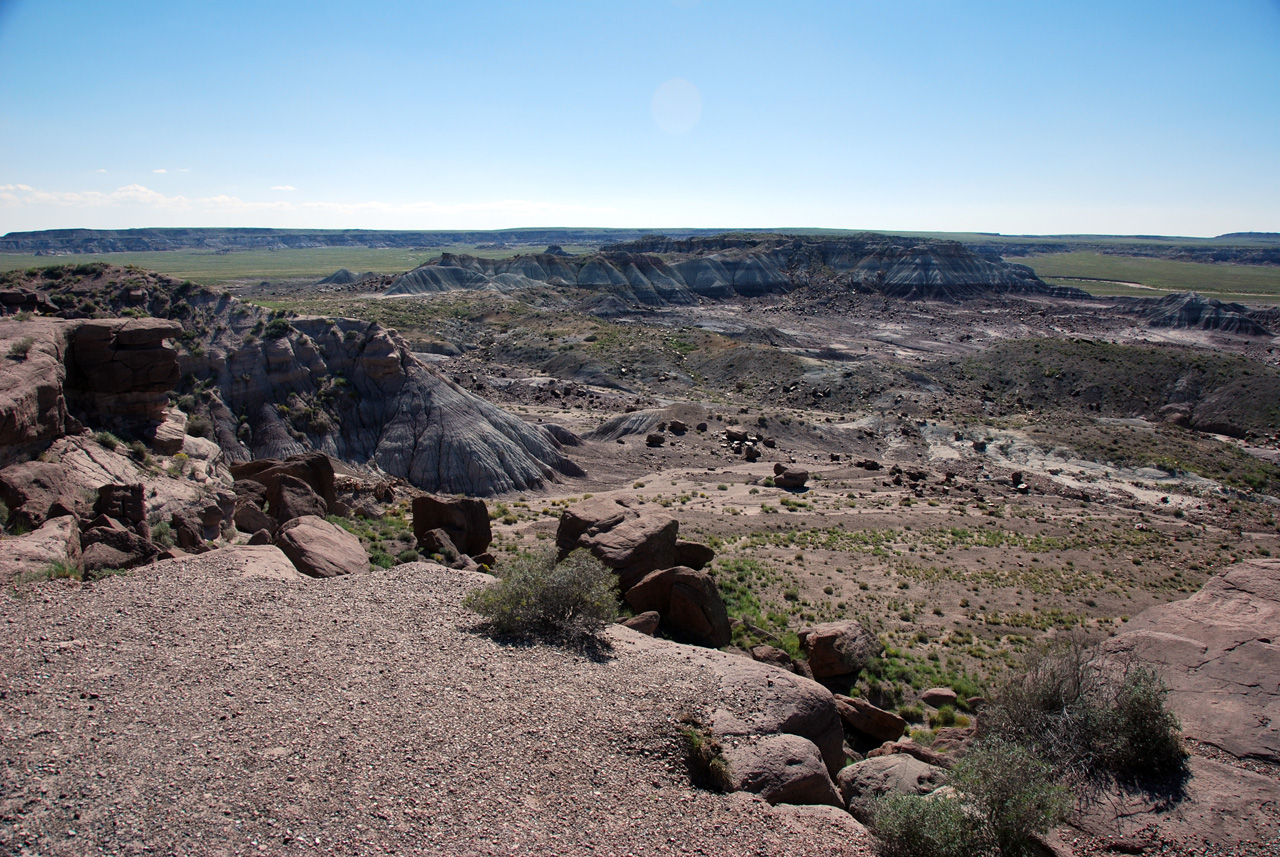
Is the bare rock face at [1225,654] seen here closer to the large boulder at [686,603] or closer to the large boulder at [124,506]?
the large boulder at [686,603]

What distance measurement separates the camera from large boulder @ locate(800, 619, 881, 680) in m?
18.1

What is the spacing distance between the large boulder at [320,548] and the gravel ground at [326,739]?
8.25 ft

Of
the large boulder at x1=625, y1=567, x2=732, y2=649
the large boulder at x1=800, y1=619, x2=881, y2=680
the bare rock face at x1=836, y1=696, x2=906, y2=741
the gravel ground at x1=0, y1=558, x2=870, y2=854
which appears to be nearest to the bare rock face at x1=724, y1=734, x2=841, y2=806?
the gravel ground at x1=0, y1=558, x2=870, y2=854

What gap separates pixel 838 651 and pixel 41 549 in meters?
18.4

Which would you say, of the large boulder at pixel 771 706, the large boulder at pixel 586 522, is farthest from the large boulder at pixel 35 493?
the large boulder at pixel 771 706

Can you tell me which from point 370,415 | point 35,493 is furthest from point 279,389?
point 35,493

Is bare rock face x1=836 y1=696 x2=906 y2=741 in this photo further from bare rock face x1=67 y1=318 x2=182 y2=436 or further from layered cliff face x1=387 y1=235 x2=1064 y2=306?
layered cliff face x1=387 y1=235 x2=1064 y2=306

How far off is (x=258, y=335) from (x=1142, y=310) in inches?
5868

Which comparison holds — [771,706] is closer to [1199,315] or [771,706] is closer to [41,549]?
[41,549]

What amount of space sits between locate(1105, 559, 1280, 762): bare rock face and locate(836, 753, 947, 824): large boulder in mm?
4749

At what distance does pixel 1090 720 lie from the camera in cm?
1163

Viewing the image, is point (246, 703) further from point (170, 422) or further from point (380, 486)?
point (380, 486)

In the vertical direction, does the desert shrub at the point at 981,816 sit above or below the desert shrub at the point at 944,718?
above

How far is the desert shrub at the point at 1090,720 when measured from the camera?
35.9 feet
